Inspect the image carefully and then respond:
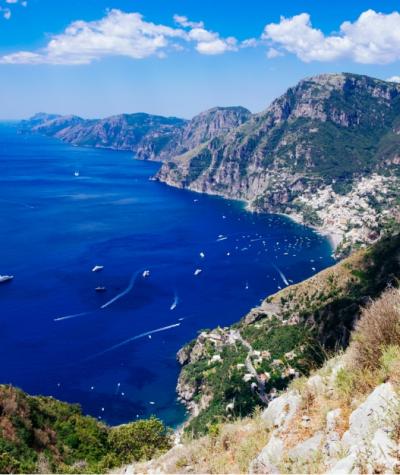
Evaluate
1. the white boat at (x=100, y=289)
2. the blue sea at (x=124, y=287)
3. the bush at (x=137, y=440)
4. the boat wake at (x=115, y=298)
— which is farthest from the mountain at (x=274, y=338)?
the white boat at (x=100, y=289)

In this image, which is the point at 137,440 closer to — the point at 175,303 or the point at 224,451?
the point at 224,451

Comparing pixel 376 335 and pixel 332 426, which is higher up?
pixel 376 335

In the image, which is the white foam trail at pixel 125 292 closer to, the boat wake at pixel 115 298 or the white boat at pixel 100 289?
the boat wake at pixel 115 298

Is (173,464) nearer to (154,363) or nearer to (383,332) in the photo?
(383,332)

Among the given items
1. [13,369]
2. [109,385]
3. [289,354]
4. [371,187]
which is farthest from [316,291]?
[371,187]

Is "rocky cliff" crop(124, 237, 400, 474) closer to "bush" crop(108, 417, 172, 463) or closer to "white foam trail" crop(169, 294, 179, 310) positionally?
"bush" crop(108, 417, 172, 463)

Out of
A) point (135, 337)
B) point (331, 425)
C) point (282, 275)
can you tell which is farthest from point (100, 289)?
point (331, 425)

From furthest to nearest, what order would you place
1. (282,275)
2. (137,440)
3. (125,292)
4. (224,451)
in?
(282,275) < (125,292) < (137,440) < (224,451)
